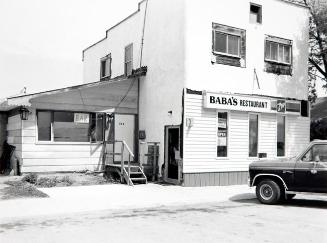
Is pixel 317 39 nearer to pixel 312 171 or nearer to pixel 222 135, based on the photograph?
pixel 222 135

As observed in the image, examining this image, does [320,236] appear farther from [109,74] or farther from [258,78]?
[109,74]

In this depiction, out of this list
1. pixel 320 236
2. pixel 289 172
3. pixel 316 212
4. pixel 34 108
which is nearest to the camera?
pixel 320 236

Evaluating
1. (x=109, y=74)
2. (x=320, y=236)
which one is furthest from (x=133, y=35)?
(x=320, y=236)

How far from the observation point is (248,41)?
19078 mm

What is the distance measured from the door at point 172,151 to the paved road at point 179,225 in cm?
547

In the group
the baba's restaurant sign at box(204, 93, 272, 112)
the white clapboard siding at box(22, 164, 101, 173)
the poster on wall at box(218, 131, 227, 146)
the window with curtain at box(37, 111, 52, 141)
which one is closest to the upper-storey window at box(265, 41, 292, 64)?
the baba's restaurant sign at box(204, 93, 272, 112)

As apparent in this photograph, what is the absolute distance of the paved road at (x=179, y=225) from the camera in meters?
7.90

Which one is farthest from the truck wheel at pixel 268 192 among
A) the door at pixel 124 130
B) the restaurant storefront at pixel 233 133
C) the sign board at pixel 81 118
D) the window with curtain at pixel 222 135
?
the sign board at pixel 81 118

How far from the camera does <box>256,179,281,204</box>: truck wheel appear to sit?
41.4ft

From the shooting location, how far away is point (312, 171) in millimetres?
12016

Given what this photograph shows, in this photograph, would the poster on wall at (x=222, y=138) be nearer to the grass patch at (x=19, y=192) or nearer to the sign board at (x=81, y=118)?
the sign board at (x=81, y=118)

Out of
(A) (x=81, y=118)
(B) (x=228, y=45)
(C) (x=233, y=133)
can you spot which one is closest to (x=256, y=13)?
(B) (x=228, y=45)

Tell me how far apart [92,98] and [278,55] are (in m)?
8.78

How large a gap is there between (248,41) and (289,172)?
8274mm
